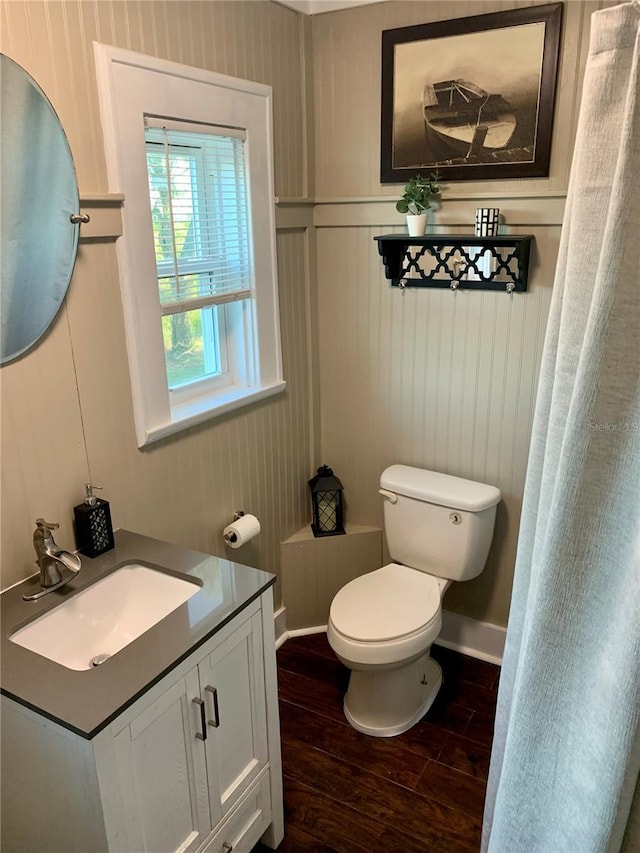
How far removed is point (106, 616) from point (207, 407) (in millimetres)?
741

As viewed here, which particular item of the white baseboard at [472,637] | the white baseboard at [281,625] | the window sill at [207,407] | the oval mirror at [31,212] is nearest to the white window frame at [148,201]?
the window sill at [207,407]

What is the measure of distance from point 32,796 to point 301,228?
1.94 metres

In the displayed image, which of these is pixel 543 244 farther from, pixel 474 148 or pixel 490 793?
pixel 490 793

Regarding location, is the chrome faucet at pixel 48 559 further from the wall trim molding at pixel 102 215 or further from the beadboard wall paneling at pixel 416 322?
the beadboard wall paneling at pixel 416 322

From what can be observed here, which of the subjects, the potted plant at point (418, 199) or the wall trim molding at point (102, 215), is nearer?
the wall trim molding at point (102, 215)

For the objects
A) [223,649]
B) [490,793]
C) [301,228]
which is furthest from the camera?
[301,228]

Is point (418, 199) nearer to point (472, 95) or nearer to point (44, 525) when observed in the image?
point (472, 95)

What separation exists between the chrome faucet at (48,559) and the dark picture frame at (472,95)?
1635 millimetres

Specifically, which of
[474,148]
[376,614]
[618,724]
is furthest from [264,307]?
[618,724]

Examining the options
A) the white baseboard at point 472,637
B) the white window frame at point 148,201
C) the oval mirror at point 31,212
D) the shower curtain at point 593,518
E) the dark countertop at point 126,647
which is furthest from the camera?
the white baseboard at point 472,637

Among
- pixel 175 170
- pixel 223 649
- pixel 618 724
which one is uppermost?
pixel 175 170

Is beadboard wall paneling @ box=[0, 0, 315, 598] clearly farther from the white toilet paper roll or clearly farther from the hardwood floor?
the hardwood floor

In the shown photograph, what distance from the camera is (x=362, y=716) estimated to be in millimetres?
2238

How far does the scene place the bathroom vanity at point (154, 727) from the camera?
1.25 m
